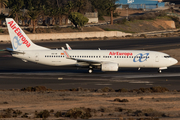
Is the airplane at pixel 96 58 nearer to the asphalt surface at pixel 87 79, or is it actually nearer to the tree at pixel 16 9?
the asphalt surface at pixel 87 79

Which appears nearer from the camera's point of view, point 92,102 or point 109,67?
point 92,102

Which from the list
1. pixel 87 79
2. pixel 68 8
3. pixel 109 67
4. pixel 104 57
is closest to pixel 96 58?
pixel 104 57

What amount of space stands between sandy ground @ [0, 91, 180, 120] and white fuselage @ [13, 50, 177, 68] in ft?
49.4

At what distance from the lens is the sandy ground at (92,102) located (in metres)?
22.9

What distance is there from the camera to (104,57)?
150 ft

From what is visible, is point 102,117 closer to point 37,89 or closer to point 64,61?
point 37,89

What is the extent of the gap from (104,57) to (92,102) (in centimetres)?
2040

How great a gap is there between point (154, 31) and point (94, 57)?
10088 cm

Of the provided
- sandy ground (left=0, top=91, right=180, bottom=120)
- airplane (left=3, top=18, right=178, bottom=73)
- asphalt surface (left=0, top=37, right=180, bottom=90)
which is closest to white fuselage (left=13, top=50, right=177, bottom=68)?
airplane (left=3, top=18, right=178, bottom=73)

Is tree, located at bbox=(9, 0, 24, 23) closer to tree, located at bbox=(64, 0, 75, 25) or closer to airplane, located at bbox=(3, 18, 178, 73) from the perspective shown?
tree, located at bbox=(64, 0, 75, 25)

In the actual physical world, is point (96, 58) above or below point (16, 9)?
below

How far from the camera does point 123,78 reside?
137 ft

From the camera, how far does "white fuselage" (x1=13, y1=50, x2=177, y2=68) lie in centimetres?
4566

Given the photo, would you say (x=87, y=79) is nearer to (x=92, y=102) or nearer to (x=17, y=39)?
(x=17, y=39)
